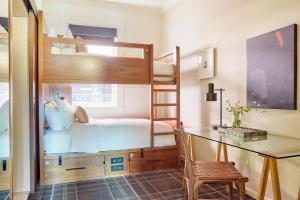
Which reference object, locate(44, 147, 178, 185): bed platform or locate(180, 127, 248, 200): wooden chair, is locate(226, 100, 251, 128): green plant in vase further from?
locate(44, 147, 178, 185): bed platform

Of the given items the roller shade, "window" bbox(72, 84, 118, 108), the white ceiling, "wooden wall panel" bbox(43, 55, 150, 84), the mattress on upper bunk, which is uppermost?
the white ceiling

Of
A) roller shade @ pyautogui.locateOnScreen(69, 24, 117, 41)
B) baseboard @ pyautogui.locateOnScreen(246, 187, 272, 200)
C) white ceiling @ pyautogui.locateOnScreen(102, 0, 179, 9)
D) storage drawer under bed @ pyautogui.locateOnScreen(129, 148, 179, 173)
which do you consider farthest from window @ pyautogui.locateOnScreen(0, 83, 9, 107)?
white ceiling @ pyautogui.locateOnScreen(102, 0, 179, 9)

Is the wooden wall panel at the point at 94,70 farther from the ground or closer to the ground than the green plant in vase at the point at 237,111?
farther from the ground

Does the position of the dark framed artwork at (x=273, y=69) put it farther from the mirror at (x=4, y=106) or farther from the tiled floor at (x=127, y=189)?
the mirror at (x=4, y=106)

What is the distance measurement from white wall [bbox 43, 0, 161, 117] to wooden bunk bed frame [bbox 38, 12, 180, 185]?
1.38 meters

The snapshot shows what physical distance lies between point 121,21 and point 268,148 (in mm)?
3575

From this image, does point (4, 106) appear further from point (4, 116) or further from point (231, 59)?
point (231, 59)

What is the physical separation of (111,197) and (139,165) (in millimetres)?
755

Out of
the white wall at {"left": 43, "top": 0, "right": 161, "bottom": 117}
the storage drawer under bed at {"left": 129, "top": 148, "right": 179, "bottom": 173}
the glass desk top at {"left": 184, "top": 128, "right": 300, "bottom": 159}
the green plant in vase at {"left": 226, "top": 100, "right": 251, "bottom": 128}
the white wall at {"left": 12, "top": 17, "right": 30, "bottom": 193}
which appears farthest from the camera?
the white wall at {"left": 43, "top": 0, "right": 161, "bottom": 117}

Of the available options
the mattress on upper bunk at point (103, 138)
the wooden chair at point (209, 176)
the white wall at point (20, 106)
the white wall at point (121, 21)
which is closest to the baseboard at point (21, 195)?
the white wall at point (20, 106)

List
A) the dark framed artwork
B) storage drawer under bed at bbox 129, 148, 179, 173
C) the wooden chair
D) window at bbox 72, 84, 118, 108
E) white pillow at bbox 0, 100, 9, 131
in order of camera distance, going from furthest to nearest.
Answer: window at bbox 72, 84, 118, 108 → storage drawer under bed at bbox 129, 148, 179, 173 → the dark framed artwork → the wooden chair → white pillow at bbox 0, 100, 9, 131

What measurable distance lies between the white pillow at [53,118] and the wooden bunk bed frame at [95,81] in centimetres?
10

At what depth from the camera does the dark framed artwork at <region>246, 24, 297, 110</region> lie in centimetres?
200

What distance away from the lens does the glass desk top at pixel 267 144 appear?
1.54m
